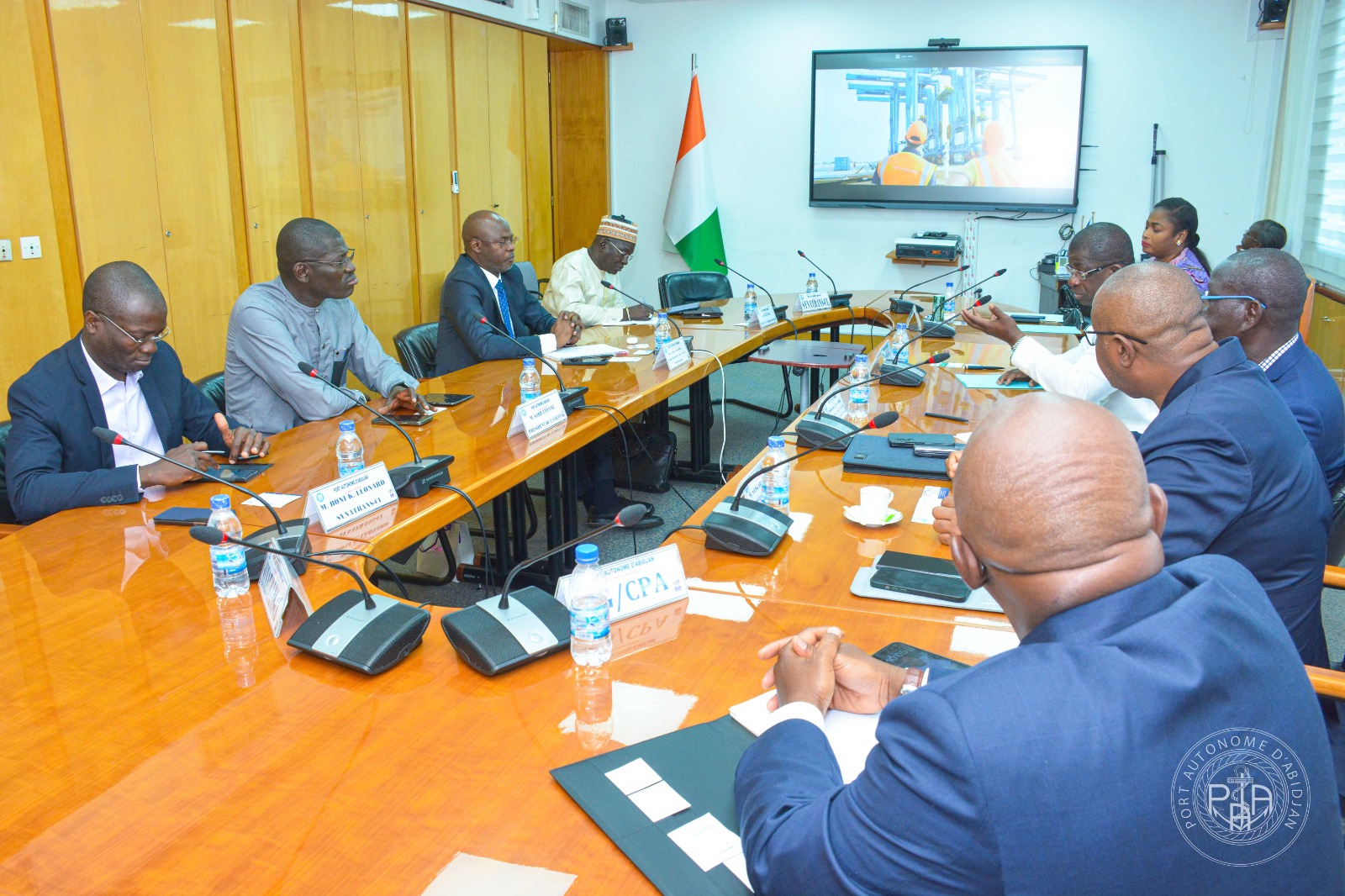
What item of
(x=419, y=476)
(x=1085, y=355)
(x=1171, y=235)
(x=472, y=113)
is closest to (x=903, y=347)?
(x=1085, y=355)

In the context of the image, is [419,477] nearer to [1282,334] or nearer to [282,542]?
[282,542]

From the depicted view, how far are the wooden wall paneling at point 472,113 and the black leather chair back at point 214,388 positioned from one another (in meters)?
3.21

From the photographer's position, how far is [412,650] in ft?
4.99

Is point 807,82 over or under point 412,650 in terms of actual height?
over

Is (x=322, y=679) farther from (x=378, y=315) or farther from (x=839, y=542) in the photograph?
(x=378, y=315)

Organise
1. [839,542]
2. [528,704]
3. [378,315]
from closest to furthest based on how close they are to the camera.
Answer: [528,704], [839,542], [378,315]

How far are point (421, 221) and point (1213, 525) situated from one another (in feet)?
16.5

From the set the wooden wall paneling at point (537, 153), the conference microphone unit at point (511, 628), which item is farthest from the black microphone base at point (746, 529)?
the wooden wall paneling at point (537, 153)

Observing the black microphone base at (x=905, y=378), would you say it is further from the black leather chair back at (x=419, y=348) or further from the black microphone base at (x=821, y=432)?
the black leather chair back at (x=419, y=348)

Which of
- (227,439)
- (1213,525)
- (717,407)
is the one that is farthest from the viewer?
(717,407)

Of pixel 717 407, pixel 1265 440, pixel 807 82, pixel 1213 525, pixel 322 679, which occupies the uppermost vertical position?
pixel 807 82

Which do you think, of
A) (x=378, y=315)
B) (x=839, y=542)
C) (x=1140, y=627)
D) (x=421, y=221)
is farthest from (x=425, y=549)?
(x=421, y=221)

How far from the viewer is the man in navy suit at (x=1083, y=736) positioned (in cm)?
78

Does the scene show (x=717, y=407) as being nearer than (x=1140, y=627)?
No
